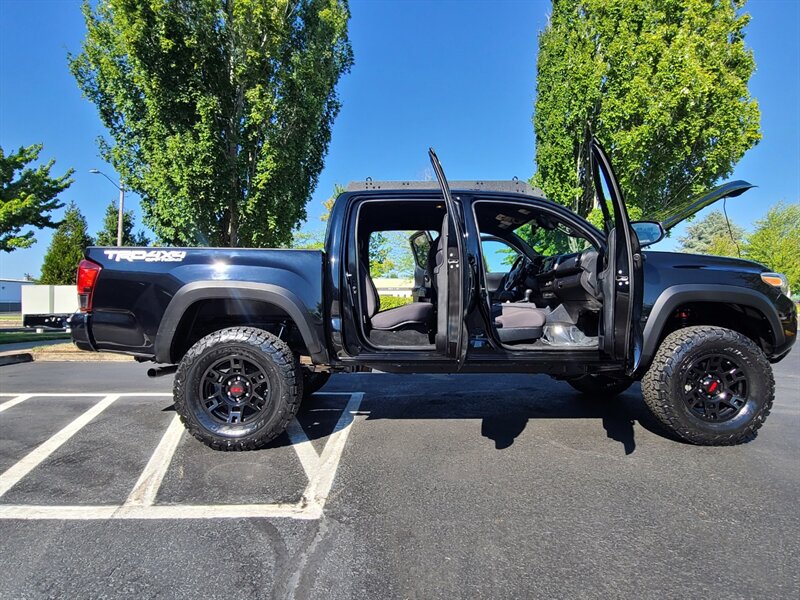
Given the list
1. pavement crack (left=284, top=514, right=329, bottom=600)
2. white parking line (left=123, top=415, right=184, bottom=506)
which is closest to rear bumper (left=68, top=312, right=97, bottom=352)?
white parking line (left=123, top=415, right=184, bottom=506)

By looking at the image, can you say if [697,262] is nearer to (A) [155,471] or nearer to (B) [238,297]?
(B) [238,297]

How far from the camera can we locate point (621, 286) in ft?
Result: 10.1

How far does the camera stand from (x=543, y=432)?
152 inches

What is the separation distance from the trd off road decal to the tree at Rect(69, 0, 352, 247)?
959 cm

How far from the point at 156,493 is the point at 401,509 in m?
1.50

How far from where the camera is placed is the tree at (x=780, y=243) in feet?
103

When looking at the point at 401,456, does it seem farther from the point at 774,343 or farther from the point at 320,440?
the point at 774,343

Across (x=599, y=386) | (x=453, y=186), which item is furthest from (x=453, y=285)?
(x=599, y=386)

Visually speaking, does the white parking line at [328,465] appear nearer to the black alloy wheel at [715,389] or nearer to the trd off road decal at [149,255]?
the trd off road decal at [149,255]

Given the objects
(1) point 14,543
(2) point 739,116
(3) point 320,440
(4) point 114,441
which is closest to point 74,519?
(1) point 14,543

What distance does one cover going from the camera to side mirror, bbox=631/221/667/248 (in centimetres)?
339

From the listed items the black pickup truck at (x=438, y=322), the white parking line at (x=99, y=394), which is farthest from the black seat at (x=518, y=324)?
the white parking line at (x=99, y=394)

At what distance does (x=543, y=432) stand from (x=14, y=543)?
3523 millimetres

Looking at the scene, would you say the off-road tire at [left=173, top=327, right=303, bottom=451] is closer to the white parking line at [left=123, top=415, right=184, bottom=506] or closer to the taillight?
the white parking line at [left=123, top=415, right=184, bottom=506]
